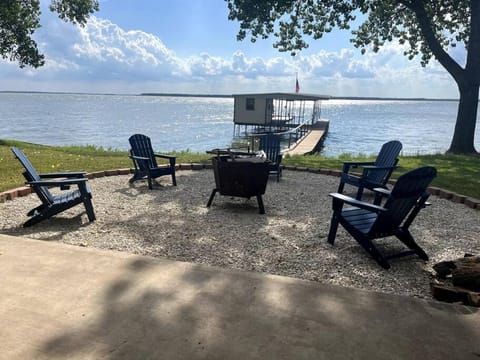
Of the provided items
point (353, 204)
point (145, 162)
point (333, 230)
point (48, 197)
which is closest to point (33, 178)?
point (48, 197)

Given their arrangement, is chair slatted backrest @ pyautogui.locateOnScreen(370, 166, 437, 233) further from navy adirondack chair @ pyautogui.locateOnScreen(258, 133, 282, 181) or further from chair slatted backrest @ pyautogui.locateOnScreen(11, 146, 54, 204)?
navy adirondack chair @ pyautogui.locateOnScreen(258, 133, 282, 181)

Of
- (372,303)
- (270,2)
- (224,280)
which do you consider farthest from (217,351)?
(270,2)

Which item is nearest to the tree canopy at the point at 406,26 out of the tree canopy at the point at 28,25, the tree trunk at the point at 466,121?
the tree trunk at the point at 466,121

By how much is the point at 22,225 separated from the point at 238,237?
8.67ft

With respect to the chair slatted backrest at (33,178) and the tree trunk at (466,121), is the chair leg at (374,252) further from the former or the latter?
the tree trunk at (466,121)

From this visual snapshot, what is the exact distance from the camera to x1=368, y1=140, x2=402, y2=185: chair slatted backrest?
20.4 feet

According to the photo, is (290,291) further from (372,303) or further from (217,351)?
(217,351)

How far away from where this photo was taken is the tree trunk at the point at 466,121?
1432cm

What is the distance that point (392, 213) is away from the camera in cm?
366

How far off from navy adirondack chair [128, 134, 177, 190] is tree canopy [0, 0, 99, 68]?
1445cm

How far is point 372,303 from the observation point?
275 centimetres

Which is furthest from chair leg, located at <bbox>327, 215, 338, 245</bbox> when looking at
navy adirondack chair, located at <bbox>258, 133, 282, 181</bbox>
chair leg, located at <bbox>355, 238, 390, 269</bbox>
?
navy adirondack chair, located at <bbox>258, 133, 282, 181</bbox>

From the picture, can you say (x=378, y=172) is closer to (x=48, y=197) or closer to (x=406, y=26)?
(x=48, y=197)

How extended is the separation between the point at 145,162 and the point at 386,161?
4.29 meters
